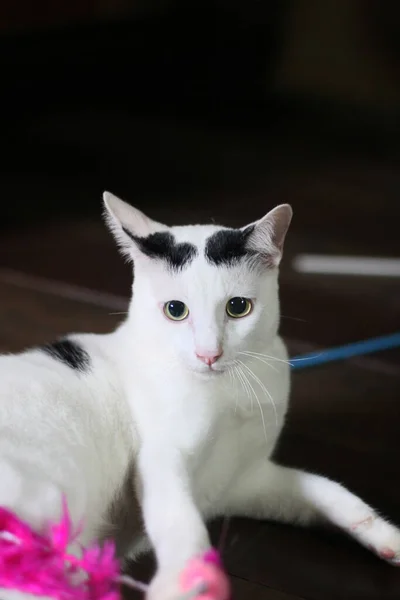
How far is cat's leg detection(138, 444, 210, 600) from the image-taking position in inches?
29.6

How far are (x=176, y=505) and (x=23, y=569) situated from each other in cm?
19

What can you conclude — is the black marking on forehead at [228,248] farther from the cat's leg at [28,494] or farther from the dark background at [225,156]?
the dark background at [225,156]

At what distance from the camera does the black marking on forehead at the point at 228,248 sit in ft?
2.89

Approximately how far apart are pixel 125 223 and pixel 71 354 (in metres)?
0.20

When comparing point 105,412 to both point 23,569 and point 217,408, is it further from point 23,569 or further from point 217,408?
point 23,569

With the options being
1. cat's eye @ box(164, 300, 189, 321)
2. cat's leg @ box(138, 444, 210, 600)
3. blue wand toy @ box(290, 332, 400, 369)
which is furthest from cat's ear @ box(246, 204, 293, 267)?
blue wand toy @ box(290, 332, 400, 369)

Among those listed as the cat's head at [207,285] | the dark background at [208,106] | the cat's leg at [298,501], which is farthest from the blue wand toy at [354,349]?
the cat's head at [207,285]

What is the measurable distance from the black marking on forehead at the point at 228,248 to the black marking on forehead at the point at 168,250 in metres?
0.02

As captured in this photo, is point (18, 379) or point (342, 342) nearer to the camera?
point (18, 379)

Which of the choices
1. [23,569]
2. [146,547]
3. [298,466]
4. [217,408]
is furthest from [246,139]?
[23,569]

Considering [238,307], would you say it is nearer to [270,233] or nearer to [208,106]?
[270,233]

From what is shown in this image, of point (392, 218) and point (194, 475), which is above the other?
point (392, 218)

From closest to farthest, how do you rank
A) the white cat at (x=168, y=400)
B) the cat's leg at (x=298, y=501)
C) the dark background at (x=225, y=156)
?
1. the white cat at (x=168, y=400)
2. the cat's leg at (x=298, y=501)
3. the dark background at (x=225, y=156)

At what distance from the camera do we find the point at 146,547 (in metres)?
0.90
